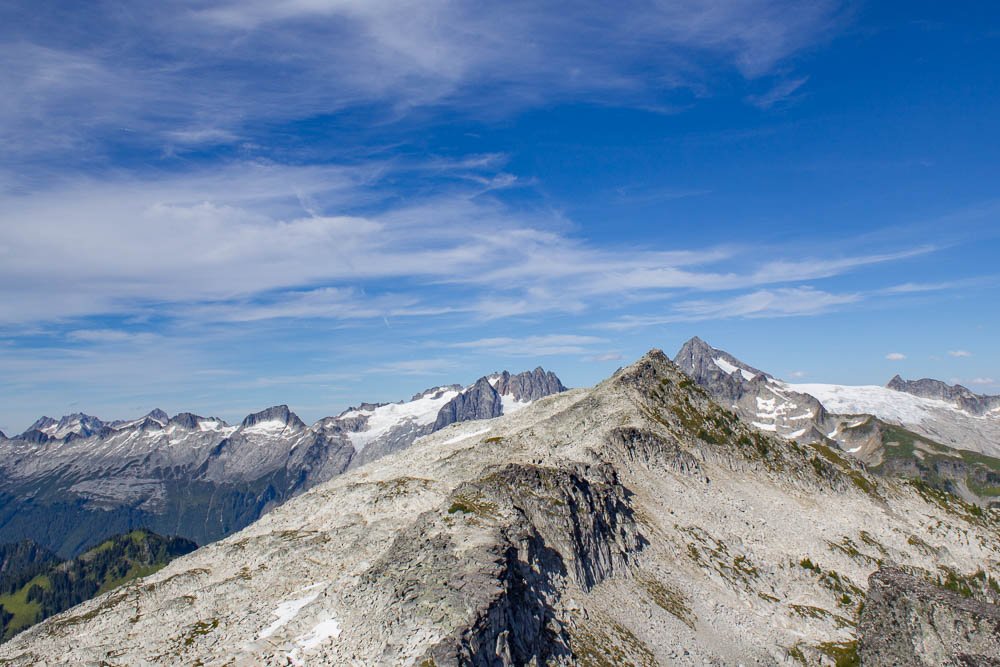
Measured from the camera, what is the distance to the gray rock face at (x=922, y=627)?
64.0 metres

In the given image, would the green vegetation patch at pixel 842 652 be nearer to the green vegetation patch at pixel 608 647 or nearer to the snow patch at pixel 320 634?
the green vegetation patch at pixel 608 647

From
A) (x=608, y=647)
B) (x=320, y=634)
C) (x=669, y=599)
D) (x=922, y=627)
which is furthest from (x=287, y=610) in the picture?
(x=922, y=627)

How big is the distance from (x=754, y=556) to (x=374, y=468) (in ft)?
219

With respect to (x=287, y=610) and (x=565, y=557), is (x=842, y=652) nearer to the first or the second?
(x=565, y=557)

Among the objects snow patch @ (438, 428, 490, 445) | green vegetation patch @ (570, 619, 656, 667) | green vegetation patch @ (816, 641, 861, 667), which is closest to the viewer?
green vegetation patch @ (570, 619, 656, 667)

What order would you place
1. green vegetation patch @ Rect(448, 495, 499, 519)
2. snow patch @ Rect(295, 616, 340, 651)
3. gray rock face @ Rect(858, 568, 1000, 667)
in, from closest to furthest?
snow patch @ Rect(295, 616, 340, 651), gray rock face @ Rect(858, 568, 1000, 667), green vegetation patch @ Rect(448, 495, 499, 519)

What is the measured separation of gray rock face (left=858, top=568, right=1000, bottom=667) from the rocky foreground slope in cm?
696

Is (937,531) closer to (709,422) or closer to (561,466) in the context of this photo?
(709,422)

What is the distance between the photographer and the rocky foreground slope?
5309cm

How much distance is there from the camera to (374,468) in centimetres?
11431

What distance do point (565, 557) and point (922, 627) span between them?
40.0 metres

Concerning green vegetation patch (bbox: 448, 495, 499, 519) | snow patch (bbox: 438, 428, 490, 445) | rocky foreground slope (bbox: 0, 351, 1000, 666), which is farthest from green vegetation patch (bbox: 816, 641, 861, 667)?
snow patch (bbox: 438, 428, 490, 445)

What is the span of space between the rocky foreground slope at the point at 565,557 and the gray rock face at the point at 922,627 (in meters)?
6.96

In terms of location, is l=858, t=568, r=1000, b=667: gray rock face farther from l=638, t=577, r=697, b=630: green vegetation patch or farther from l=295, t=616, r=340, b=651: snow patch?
l=295, t=616, r=340, b=651: snow patch
